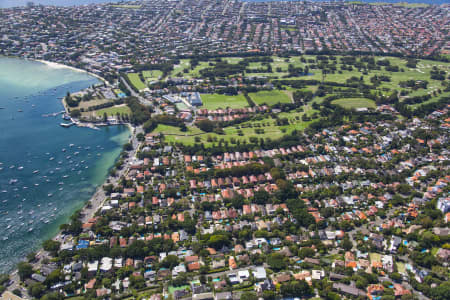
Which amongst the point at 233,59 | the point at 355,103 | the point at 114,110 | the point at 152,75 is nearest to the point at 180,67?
the point at 152,75

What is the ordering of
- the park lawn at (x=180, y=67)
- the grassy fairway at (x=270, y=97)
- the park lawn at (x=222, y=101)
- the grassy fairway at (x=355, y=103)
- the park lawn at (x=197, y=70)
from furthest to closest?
the park lawn at (x=180, y=67) < the park lawn at (x=197, y=70) < the grassy fairway at (x=270, y=97) < the grassy fairway at (x=355, y=103) < the park lawn at (x=222, y=101)

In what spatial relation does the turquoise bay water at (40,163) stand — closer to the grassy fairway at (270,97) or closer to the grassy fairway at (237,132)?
the grassy fairway at (237,132)

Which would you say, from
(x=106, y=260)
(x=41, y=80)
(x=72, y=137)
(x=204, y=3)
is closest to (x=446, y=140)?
(x=106, y=260)

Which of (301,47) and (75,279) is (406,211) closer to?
(75,279)

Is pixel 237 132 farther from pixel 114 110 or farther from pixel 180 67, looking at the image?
pixel 180 67

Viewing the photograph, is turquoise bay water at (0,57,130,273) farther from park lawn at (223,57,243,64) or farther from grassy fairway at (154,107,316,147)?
park lawn at (223,57,243,64)

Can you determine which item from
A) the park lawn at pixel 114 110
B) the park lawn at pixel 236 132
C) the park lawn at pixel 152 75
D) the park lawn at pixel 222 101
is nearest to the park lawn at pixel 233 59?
the park lawn at pixel 152 75
